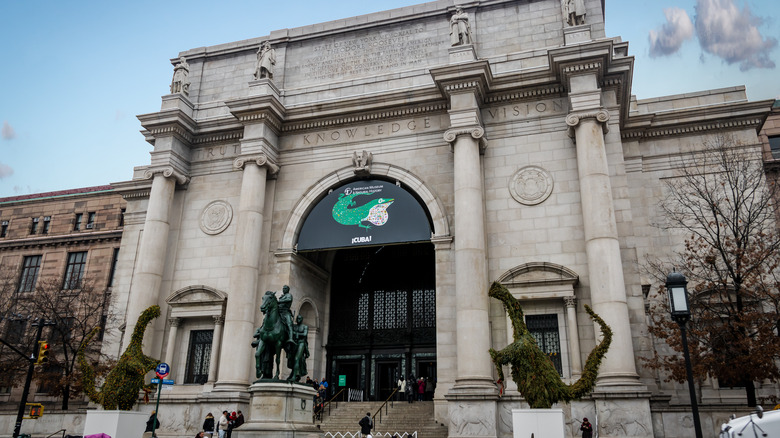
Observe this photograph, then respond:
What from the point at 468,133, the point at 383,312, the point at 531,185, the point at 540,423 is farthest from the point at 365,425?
the point at 468,133

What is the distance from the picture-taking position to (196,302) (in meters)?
27.1

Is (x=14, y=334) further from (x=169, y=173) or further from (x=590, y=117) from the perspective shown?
(x=590, y=117)

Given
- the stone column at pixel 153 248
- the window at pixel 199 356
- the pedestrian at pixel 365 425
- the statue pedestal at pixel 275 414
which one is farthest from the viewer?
the window at pixel 199 356

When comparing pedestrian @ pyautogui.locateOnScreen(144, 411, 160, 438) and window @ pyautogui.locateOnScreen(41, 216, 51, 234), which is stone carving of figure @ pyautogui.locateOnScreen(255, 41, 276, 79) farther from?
window @ pyautogui.locateOnScreen(41, 216, 51, 234)

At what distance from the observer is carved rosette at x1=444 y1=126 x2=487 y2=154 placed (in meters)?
24.4

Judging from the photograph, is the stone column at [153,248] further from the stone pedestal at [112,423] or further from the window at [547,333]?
the window at [547,333]

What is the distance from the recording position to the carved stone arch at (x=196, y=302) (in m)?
26.8

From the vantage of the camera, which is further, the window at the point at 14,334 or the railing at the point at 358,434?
the window at the point at 14,334

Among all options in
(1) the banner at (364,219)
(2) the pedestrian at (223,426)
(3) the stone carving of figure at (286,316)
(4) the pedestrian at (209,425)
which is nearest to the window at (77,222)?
(1) the banner at (364,219)

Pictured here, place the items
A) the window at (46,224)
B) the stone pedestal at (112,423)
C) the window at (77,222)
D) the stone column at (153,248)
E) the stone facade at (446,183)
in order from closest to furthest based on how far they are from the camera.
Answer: the stone pedestal at (112,423), the stone facade at (446,183), the stone column at (153,248), the window at (77,222), the window at (46,224)

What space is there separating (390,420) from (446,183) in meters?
9.90

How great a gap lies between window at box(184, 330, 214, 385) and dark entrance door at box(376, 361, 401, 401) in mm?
7887

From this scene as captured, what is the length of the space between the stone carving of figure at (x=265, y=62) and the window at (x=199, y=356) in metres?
12.3

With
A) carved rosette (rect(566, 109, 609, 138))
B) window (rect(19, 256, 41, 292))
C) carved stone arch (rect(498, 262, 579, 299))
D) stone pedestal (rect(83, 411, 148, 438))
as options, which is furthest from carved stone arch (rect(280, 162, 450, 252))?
window (rect(19, 256, 41, 292))
